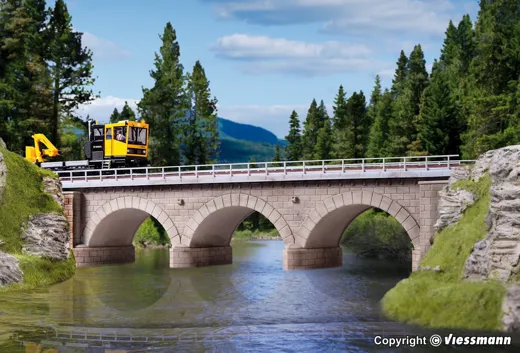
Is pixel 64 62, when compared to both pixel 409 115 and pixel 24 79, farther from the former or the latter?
pixel 409 115

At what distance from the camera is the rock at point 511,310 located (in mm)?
28203

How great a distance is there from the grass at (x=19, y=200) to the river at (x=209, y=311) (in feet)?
13.2

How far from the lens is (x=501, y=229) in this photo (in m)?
31.8

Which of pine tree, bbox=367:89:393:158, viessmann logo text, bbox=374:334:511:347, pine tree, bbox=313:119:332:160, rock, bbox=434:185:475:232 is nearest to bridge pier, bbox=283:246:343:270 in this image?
rock, bbox=434:185:475:232

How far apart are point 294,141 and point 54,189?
205ft

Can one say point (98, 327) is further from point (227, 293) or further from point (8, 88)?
point (8, 88)

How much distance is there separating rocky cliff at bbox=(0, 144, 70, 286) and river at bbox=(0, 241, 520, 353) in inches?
99.3

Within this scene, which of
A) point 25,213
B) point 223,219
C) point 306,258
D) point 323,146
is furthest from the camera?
point 323,146

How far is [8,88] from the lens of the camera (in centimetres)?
7288

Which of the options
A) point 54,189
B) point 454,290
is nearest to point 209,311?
point 454,290

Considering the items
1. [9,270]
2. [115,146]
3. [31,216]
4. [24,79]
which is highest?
[24,79]

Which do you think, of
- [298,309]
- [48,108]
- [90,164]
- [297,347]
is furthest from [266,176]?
[48,108]

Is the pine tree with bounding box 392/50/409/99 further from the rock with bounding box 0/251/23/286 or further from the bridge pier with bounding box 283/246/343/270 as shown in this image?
the rock with bounding box 0/251/23/286

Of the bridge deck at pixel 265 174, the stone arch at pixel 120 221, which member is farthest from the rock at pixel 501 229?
the stone arch at pixel 120 221
